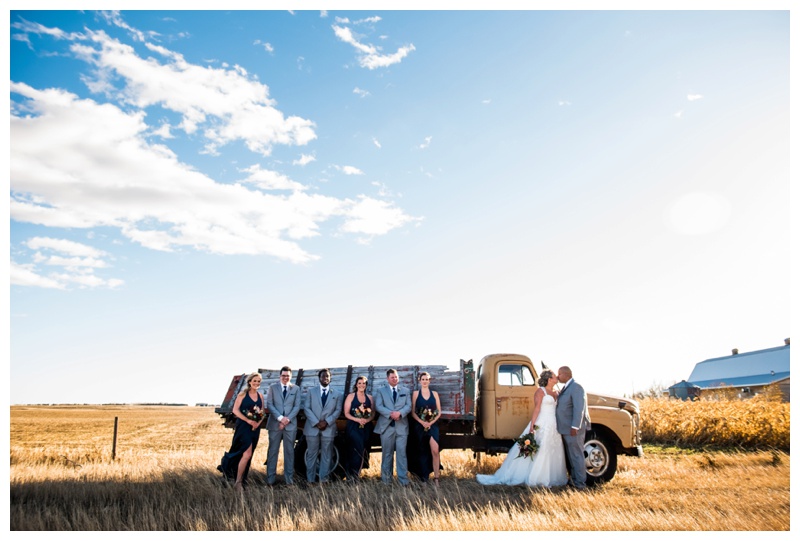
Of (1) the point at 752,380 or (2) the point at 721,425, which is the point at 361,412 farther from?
(1) the point at 752,380

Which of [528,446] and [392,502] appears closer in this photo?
[392,502]

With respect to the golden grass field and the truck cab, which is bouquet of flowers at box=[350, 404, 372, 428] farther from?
the truck cab

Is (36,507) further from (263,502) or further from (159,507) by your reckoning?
(263,502)

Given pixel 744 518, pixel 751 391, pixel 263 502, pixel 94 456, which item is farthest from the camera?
pixel 751 391

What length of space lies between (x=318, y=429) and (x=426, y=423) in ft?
6.44

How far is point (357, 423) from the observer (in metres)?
10.1

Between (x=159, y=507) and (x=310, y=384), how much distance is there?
3668 mm

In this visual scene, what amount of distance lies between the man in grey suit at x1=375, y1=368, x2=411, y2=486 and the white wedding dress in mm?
1586

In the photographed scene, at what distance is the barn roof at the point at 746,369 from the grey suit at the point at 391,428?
41.9 metres

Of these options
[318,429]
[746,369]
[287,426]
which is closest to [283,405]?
[287,426]

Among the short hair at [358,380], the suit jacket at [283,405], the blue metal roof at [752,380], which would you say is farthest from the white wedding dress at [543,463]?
the blue metal roof at [752,380]

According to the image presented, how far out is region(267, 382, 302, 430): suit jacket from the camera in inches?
389
